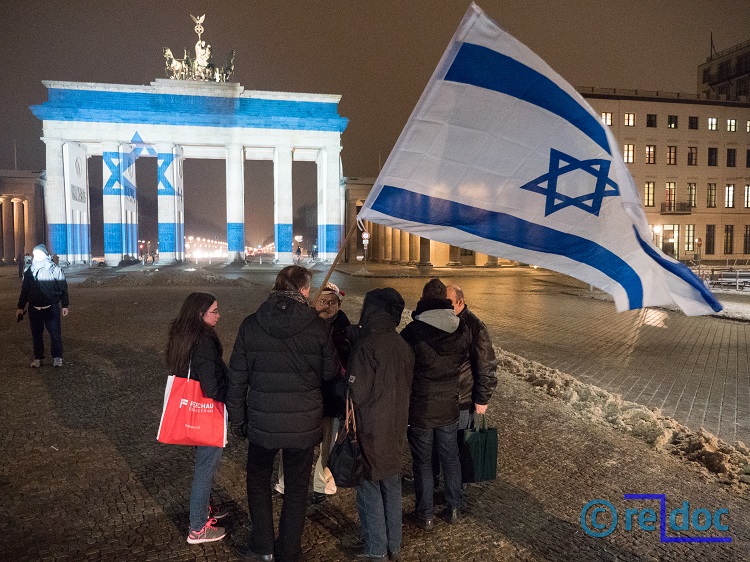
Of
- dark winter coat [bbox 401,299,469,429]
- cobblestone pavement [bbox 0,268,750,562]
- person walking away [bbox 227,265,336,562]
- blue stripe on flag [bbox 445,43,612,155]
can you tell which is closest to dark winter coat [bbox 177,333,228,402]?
person walking away [bbox 227,265,336,562]

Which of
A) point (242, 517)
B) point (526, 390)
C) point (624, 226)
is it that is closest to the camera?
point (624, 226)

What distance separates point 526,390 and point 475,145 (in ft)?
16.5

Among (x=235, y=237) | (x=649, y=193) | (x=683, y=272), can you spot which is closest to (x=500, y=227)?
(x=683, y=272)

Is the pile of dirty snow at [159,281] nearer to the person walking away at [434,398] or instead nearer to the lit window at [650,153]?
the person walking away at [434,398]

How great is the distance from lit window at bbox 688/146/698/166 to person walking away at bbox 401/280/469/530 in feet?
204

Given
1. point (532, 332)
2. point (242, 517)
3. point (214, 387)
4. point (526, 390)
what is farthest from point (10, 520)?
point (532, 332)

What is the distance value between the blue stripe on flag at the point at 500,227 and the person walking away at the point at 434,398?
1.78 ft

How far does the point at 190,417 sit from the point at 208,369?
1.17 feet

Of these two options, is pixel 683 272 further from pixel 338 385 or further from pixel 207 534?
pixel 207 534

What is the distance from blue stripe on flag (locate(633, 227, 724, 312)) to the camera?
149 inches

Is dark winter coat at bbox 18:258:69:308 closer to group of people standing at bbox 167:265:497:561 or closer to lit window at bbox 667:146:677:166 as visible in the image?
group of people standing at bbox 167:265:497:561

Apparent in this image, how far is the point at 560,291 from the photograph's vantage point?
2581 cm

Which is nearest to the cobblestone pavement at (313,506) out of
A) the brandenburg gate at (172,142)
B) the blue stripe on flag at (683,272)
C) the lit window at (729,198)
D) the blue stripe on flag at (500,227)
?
the blue stripe on flag at (683,272)

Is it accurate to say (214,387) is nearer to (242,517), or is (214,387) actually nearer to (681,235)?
(242,517)
